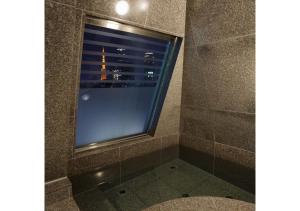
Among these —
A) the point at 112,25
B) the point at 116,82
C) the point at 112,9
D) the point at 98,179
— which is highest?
the point at 112,9

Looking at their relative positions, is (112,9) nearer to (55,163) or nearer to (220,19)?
(220,19)

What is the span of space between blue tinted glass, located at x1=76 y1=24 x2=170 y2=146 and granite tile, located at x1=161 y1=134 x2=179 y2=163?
44cm

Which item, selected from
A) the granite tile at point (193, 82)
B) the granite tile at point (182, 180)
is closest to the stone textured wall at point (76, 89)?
the granite tile at point (193, 82)

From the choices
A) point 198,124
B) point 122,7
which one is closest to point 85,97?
point 122,7

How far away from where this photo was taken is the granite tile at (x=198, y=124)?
126 inches

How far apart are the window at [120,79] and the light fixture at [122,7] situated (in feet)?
0.49

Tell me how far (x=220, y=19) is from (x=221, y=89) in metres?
1.05

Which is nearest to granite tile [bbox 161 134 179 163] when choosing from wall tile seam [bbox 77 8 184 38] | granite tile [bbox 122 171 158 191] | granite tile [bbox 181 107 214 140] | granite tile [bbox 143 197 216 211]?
granite tile [bbox 181 107 214 140]

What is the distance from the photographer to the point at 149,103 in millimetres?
3383

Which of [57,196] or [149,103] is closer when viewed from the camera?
[57,196]

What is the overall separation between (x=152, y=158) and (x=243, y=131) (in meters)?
1.50
